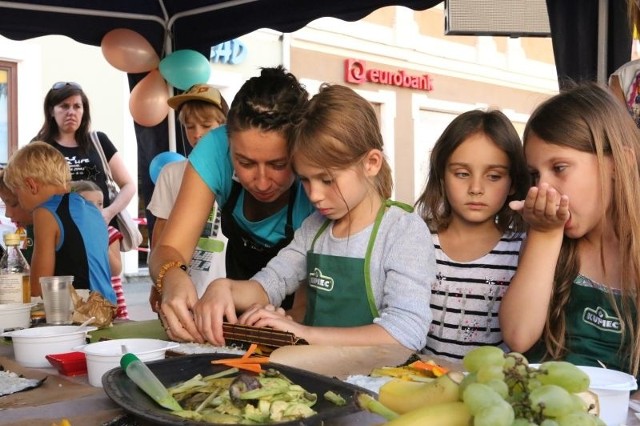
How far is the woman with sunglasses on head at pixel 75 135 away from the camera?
191 inches

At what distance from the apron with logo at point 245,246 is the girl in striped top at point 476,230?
46 cm

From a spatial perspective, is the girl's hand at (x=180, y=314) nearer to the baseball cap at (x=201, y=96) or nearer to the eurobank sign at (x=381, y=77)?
the baseball cap at (x=201, y=96)

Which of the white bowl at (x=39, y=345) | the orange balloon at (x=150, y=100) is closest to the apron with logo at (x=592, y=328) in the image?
the white bowl at (x=39, y=345)

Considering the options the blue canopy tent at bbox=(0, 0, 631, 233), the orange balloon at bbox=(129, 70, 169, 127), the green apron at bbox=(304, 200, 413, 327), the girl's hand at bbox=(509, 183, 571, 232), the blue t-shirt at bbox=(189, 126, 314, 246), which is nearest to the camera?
the girl's hand at bbox=(509, 183, 571, 232)

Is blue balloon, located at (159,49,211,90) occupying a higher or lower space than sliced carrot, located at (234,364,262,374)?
higher

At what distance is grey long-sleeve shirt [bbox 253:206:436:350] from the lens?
1.68 meters

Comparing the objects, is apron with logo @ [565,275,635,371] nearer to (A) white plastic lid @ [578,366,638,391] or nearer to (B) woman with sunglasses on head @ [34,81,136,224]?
(A) white plastic lid @ [578,366,638,391]

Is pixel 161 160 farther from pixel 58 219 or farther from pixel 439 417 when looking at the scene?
pixel 439 417

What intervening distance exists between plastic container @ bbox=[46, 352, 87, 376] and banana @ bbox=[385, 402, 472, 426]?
108 cm

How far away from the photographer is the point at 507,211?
2074 mm

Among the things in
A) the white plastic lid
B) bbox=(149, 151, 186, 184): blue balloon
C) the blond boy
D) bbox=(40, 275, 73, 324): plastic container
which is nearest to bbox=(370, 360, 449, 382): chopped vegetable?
the white plastic lid

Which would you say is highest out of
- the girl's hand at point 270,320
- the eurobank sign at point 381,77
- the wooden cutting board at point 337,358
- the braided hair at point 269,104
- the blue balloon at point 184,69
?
the eurobank sign at point 381,77

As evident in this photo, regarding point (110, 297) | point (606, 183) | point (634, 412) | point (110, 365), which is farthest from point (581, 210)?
point (110, 297)

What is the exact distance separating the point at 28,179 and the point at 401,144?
1157 centimetres
